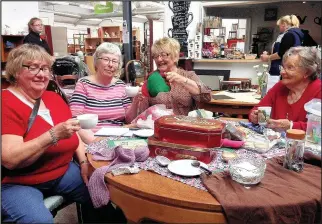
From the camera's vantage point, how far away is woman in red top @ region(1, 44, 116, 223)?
1.29m

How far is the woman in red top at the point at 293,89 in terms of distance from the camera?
1620 millimetres

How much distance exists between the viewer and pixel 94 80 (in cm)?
229

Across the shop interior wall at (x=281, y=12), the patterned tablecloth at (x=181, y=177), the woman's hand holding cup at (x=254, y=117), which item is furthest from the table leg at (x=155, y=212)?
the shop interior wall at (x=281, y=12)

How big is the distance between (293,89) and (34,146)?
154cm

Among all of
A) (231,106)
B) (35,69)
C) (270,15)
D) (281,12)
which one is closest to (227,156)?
(35,69)

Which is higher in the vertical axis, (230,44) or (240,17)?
(240,17)

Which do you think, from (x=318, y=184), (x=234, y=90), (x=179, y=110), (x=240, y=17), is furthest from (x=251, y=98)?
(x=240, y=17)

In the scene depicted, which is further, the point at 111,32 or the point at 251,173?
Answer: the point at 111,32

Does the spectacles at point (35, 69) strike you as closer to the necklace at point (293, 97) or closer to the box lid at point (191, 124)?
the box lid at point (191, 124)

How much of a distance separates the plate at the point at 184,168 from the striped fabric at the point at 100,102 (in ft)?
3.53

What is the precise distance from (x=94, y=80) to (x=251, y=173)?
1583mm

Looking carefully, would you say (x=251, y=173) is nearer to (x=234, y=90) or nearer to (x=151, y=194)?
(x=151, y=194)

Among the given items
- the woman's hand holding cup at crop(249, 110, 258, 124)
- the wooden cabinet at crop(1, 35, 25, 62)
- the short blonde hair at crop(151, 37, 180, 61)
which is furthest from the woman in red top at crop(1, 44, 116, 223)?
the wooden cabinet at crop(1, 35, 25, 62)

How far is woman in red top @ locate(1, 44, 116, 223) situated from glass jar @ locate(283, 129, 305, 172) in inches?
36.7
